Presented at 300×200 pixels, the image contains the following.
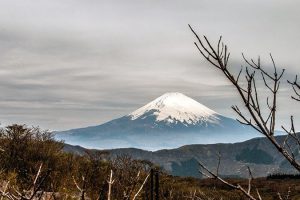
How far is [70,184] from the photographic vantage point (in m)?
30.8

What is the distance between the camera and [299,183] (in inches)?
3669

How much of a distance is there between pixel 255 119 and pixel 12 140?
35.7 metres

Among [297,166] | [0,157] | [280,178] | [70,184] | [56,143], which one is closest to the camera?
[297,166]

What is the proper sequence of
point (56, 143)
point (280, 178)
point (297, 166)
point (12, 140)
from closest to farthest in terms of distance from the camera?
point (297, 166)
point (12, 140)
point (56, 143)
point (280, 178)

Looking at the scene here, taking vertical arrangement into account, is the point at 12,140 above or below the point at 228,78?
above

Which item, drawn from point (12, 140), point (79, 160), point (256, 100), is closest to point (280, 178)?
point (79, 160)

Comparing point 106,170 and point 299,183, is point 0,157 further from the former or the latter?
point 299,183

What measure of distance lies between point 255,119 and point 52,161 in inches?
1428

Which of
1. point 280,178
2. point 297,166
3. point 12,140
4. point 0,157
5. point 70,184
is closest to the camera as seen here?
point 297,166

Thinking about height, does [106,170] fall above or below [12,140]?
below

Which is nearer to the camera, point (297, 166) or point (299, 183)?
point (297, 166)

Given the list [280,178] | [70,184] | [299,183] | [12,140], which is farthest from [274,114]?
[280,178]

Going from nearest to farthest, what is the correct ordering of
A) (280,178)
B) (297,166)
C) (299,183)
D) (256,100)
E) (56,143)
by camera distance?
Result: 1. (297,166)
2. (256,100)
3. (56,143)
4. (299,183)
5. (280,178)

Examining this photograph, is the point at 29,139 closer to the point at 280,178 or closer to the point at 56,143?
the point at 56,143
